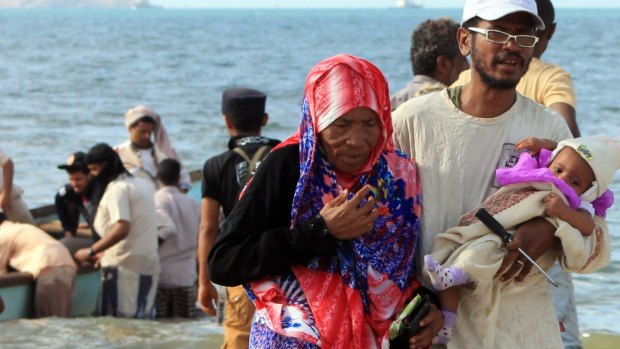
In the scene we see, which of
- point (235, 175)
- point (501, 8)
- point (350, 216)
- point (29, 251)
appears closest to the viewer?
point (350, 216)

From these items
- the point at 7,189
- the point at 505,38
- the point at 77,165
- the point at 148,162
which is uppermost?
the point at 505,38

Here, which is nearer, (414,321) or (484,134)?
(414,321)

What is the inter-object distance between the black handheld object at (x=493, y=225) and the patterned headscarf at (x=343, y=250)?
21 centimetres

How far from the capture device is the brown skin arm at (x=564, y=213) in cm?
373

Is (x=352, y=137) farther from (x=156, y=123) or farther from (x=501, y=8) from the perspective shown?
(x=156, y=123)

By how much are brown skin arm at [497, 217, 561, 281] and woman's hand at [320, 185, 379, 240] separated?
1.42ft

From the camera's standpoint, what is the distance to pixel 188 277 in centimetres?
1065

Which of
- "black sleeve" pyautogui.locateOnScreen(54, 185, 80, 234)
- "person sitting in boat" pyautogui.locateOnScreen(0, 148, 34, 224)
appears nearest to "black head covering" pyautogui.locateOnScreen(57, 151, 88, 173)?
"black sleeve" pyautogui.locateOnScreen(54, 185, 80, 234)

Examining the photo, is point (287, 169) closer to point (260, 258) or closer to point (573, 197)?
point (260, 258)

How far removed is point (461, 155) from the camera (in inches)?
153

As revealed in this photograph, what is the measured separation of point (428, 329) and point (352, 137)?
1.92 feet

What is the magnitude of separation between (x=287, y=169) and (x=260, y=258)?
0.87 feet

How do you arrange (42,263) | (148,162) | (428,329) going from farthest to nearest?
(148,162) → (42,263) → (428,329)

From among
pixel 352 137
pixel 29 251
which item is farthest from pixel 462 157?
pixel 29 251
